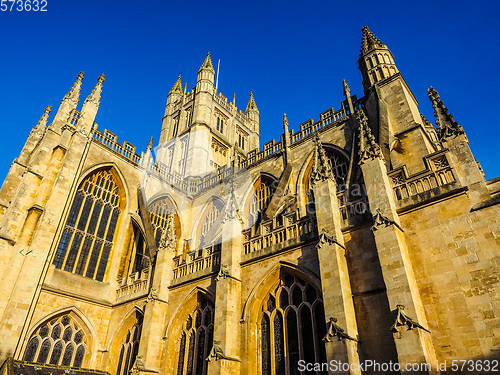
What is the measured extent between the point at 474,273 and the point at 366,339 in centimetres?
294

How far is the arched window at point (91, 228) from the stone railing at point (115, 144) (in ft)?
5.36

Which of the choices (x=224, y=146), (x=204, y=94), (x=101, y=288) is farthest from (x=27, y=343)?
(x=204, y=94)

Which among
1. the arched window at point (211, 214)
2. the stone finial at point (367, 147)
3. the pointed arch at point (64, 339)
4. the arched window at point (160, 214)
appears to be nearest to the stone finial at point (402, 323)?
the stone finial at point (367, 147)

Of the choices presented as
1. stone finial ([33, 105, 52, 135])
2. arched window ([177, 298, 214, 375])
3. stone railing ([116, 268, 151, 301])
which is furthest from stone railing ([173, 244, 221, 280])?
stone finial ([33, 105, 52, 135])

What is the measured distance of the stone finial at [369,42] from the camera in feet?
55.9

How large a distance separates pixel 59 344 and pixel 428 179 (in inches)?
621

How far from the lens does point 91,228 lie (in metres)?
17.8

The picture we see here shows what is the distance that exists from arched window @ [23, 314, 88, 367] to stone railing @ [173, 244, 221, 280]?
530 cm

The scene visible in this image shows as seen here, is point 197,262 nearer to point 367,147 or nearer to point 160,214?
point 367,147

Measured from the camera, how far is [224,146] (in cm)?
3297

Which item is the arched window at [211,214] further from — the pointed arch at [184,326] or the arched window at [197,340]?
the arched window at [197,340]

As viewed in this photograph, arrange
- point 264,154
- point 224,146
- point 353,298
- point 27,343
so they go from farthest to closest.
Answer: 1. point 224,146
2. point 264,154
3. point 27,343
4. point 353,298

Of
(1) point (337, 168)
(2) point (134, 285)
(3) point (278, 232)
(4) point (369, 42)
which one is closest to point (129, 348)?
(2) point (134, 285)

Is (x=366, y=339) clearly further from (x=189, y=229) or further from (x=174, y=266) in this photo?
(x=189, y=229)
